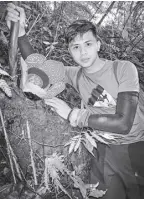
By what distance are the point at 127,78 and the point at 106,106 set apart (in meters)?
0.45

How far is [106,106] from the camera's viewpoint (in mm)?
2361

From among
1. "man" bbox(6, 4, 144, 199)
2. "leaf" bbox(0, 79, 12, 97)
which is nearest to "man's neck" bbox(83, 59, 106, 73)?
"man" bbox(6, 4, 144, 199)

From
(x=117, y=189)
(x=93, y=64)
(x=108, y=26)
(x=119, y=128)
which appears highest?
(x=108, y=26)

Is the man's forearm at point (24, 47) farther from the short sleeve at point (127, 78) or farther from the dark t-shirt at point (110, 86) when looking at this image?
the short sleeve at point (127, 78)

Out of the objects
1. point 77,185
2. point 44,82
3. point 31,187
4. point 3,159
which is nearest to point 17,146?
point 3,159

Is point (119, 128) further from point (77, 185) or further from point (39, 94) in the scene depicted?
point (39, 94)

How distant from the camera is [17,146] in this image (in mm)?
2141

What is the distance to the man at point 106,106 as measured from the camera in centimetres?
200

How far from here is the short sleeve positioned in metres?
2.07

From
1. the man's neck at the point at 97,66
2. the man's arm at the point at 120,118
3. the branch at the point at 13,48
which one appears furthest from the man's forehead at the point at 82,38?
the man's arm at the point at 120,118

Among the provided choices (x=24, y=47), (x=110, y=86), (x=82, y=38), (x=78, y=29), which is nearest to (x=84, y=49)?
(x=82, y=38)

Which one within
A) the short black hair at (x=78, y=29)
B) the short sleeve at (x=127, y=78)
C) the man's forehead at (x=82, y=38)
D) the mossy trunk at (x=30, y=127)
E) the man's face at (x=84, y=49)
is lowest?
the mossy trunk at (x=30, y=127)

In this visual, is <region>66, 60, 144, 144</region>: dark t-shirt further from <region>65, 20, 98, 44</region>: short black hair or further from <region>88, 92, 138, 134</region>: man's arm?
<region>65, 20, 98, 44</region>: short black hair

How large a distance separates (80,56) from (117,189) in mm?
1705
